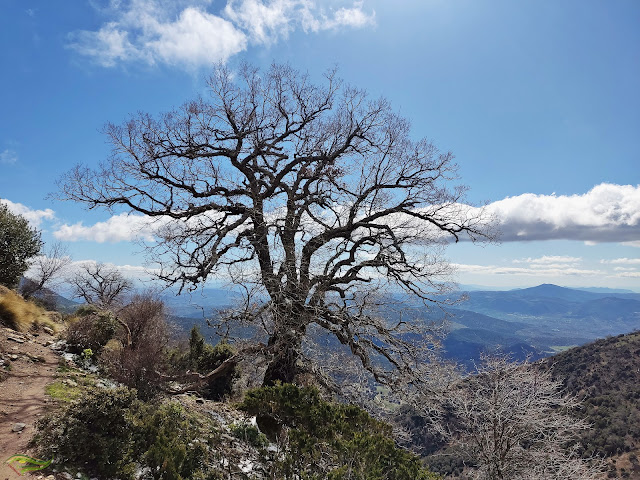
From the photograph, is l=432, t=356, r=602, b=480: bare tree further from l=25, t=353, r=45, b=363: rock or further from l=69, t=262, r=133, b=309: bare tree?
l=69, t=262, r=133, b=309: bare tree

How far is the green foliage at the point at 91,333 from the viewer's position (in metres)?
9.75

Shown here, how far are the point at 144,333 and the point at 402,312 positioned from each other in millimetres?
8887

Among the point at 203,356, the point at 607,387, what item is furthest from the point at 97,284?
the point at 607,387

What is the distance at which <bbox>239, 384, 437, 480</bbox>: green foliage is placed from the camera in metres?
3.83

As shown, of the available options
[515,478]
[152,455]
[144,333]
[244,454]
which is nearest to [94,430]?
[152,455]

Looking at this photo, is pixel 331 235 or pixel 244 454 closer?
pixel 244 454

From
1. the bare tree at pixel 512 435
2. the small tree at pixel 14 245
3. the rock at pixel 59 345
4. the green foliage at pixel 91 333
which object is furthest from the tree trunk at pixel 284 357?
the small tree at pixel 14 245

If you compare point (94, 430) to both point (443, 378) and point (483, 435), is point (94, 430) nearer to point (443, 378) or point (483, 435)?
point (443, 378)

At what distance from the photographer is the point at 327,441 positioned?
4.29 metres

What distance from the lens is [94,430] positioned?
4539 millimetres

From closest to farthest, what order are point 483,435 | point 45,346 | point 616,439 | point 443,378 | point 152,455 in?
1. point 152,455
2. point 443,378
3. point 45,346
4. point 483,435
5. point 616,439

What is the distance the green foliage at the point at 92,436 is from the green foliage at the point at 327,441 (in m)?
1.56

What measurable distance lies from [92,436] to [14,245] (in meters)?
11.7

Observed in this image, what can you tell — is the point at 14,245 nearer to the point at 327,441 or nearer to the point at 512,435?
the point at 327,441
